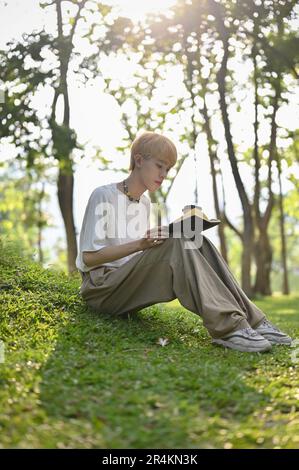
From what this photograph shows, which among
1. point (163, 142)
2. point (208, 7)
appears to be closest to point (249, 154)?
point (208, 7)

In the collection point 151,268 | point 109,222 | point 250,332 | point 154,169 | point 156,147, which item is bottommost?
point 250,332

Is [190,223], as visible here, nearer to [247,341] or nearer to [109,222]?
[109,222]

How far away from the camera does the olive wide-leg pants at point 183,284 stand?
4.14 metres

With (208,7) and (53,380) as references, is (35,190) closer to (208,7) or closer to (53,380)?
(208,7)

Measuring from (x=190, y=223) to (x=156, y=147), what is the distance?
674mm

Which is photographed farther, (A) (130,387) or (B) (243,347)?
(B) (243,347)

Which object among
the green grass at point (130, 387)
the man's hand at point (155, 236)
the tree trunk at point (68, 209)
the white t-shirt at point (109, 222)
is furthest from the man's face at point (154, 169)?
the tree trunk at point (68, 209)

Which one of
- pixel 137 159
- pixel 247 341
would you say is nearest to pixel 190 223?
pixel 137 159

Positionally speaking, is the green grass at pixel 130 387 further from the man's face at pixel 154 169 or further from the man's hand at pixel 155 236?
the man's face at pixel 154 169

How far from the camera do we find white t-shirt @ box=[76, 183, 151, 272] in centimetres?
441

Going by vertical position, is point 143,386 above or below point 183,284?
below

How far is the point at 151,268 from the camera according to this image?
4332 mm

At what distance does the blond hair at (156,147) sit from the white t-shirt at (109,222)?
0.36 meters

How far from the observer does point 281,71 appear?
35.7ft
